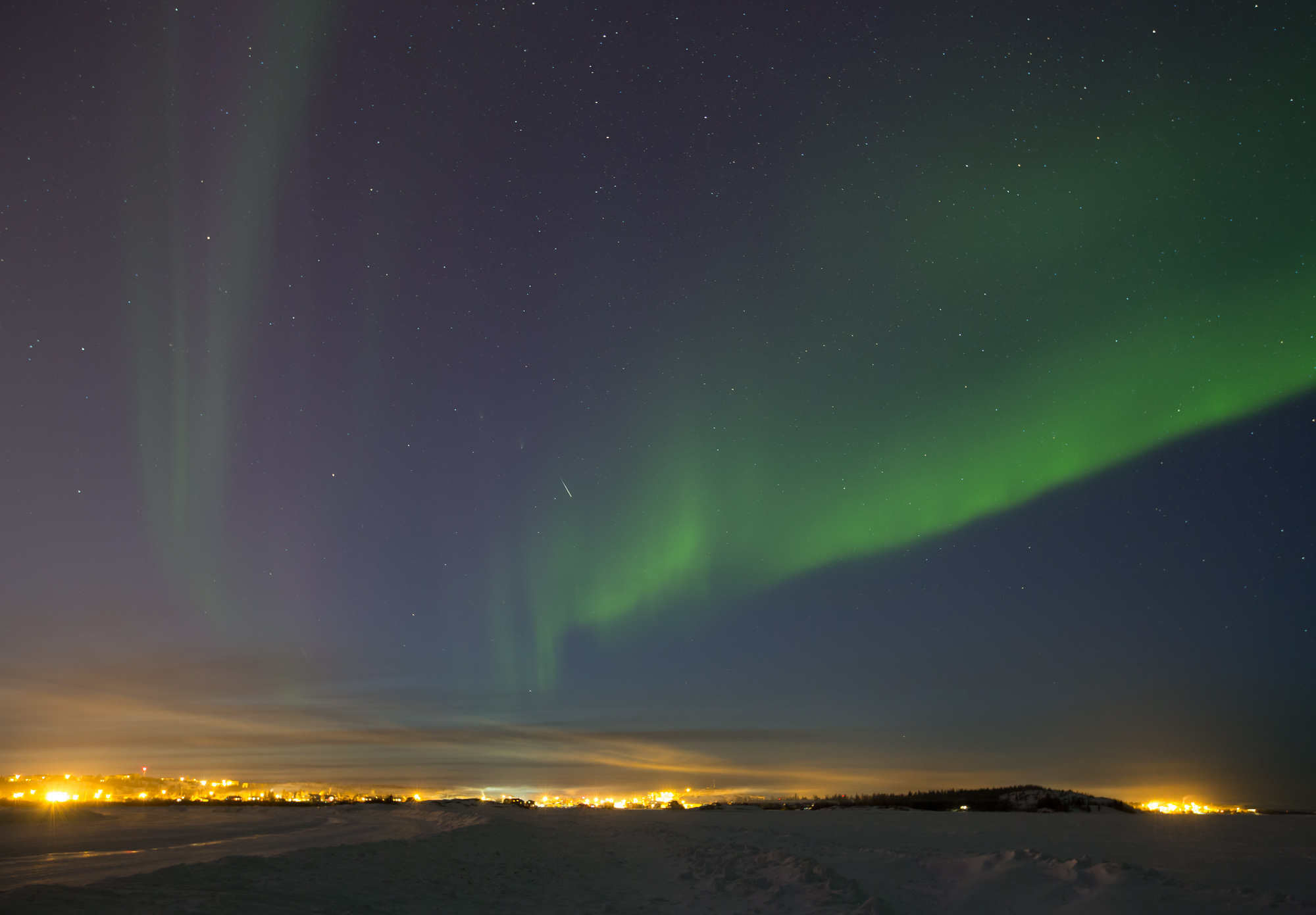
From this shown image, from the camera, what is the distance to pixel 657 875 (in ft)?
93.7

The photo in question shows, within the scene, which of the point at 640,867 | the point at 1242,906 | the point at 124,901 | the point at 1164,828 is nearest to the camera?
the point at 124,901

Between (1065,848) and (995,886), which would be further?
(1065,848)

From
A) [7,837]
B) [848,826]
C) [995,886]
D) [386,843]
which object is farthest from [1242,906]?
[7,837]

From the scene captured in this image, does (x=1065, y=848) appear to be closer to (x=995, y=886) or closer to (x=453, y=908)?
(x=995, y=886)

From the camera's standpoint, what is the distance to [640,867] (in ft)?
102

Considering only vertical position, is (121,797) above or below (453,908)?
below

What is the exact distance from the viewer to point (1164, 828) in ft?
211

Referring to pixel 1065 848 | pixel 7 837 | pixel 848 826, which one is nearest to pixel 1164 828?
pixel 848 826

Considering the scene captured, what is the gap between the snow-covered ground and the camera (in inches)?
692

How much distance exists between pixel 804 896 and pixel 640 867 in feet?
39.3

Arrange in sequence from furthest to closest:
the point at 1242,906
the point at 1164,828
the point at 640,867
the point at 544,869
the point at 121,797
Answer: the point at 121,797 < the point at 1164,828 < the point at 640,867 < the point at 544,869 < the point at 1242,906

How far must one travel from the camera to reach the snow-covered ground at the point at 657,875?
57.7 feet

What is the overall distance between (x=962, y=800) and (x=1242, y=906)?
584 ft


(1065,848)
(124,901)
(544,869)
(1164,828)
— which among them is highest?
(124,901)
